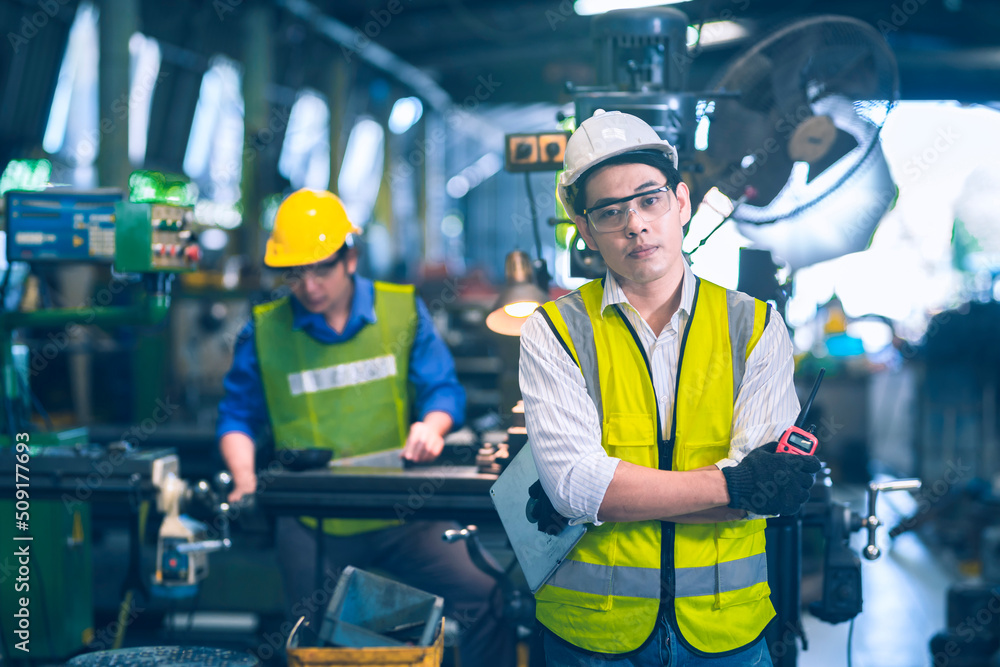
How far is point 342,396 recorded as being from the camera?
96.5 inches

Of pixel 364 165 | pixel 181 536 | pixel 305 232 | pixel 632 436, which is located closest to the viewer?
pixel 632 436

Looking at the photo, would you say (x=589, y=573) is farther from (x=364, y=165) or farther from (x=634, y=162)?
(x=364, y=165)

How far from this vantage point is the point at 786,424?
145 centimetres

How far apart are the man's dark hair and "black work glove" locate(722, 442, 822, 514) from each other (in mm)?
523

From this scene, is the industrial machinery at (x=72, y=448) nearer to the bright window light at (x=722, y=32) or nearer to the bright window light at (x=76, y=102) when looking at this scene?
the bright window light at (x=722, y=32)

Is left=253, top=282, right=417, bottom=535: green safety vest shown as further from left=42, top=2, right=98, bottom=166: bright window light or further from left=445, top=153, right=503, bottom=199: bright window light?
left=445, top=153, right=503, bottom=199: bright window light

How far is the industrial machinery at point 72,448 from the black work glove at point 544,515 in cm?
105

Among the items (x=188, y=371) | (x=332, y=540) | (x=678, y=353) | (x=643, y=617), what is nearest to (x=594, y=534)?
(x=643, y=617)

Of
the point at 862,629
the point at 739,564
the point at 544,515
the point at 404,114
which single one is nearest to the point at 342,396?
the point at 544,515

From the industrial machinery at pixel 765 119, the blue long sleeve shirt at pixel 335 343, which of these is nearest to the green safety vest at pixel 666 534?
the industrial machinery at pixel 765 119

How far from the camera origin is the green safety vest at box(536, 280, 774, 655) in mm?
1410

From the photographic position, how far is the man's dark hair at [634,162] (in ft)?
4.91

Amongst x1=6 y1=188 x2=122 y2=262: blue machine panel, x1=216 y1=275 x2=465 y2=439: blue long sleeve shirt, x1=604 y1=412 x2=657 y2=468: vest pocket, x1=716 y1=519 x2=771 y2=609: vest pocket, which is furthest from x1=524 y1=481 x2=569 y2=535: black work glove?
x1=6 y1=188 x2=122 y2=262: blue machine panel

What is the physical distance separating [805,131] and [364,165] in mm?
12409
